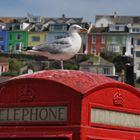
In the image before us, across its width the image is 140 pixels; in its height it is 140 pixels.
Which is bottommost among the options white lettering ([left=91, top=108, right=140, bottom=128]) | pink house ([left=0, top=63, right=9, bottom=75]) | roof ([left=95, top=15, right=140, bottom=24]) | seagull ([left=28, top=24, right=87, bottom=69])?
white lettering ([left=91, top=108, right=140, bottom=128])

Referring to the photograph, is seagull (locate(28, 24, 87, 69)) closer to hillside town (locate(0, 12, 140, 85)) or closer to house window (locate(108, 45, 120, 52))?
hillside town (locate(0, 12, 140, 85))

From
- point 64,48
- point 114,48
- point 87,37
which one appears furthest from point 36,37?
point 64,48

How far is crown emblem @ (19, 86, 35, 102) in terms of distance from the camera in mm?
3938

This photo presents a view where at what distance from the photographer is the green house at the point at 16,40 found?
103000 millimetres

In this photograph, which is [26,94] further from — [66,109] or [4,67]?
[4,67]

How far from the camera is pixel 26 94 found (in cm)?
399

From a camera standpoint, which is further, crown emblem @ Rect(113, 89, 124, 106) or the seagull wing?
the seagull wing

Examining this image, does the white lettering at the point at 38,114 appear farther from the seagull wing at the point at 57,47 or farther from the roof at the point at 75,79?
the seagull wing at the point at 57,47

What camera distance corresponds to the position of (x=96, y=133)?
12.7ft

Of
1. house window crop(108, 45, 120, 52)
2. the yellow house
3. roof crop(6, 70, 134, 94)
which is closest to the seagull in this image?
roof crop(6, 70, 134, 94)

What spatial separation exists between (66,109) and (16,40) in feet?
328

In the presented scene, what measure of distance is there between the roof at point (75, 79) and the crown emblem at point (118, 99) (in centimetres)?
7

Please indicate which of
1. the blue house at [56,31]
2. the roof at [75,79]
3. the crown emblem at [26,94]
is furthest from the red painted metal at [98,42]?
the crown emblem at [26,94]

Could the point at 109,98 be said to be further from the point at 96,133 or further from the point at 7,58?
the point at 7,58
